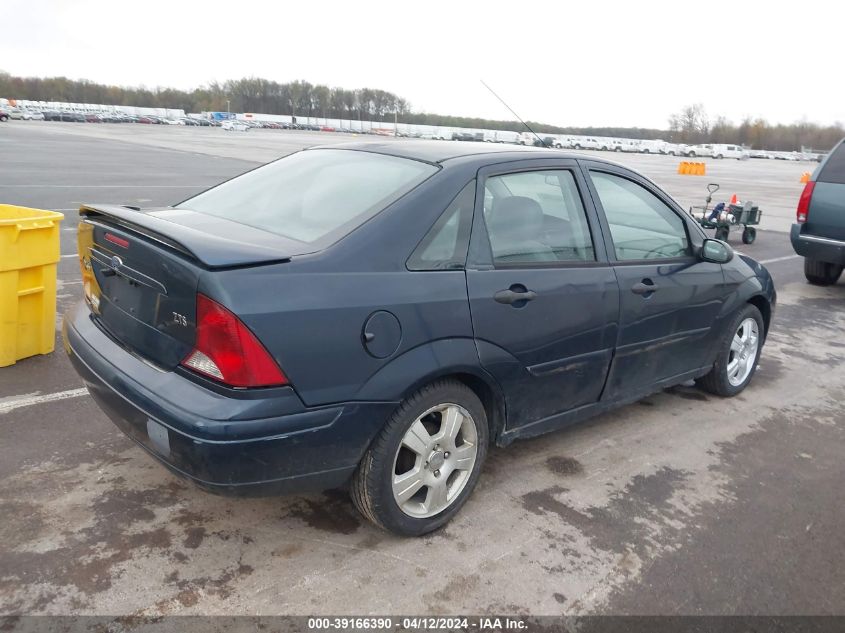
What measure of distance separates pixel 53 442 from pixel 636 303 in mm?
3217

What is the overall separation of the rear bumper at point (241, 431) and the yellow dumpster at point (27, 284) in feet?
7.44

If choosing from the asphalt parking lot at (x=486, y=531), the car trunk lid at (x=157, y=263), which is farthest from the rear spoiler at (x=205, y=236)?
the asphalt parking lot at (x=486, y=531)

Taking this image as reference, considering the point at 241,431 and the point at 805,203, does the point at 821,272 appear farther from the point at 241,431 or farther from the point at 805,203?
the point at 241,431

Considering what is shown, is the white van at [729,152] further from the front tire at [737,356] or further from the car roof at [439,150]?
the car roof at [439,150]

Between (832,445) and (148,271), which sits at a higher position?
(148,271)

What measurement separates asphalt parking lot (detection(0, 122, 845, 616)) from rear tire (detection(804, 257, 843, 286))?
16.6 feet

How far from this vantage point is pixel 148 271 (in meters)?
2.71

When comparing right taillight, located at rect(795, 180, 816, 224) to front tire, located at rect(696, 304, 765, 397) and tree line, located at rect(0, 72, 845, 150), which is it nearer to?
front tire, located at rect(696, 304, 765, 397)

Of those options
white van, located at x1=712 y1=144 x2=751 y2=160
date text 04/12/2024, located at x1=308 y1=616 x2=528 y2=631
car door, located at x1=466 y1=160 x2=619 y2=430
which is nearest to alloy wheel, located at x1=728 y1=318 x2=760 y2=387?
car door, located at x1=466 y1=160 x2=619 y2=430

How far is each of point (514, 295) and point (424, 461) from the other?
0.84m

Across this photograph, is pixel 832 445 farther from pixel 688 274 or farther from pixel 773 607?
pixel 773 607

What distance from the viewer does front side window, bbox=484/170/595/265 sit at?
3.20m

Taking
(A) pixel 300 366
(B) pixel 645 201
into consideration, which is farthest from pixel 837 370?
(A) pixel 300 366

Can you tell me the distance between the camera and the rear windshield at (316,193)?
2953 mm
